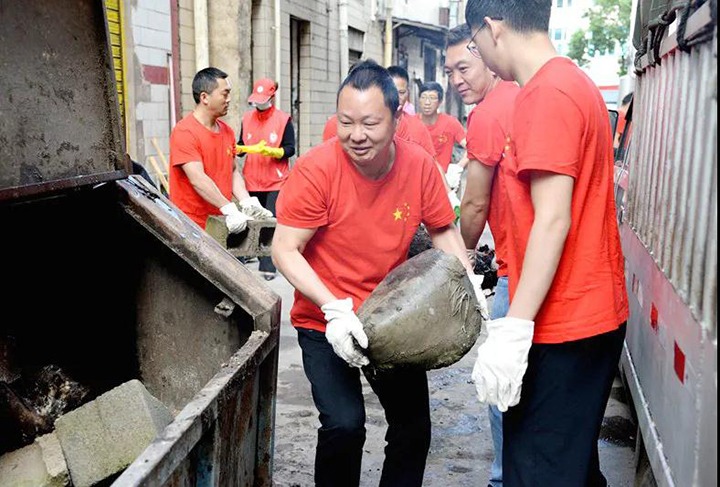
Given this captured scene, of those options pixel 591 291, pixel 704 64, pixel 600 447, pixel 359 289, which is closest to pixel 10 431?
pixel 359 289

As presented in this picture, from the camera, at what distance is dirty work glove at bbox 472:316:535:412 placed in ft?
6.00

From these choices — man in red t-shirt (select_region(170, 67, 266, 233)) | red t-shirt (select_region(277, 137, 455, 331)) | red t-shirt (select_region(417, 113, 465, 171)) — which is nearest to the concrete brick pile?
red t-shirt (select_region(277, 137, 455, 331))

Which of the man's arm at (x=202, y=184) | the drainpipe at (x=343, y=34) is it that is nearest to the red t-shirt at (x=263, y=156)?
the man's arm at (x=202, y=184)

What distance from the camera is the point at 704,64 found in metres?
1.72

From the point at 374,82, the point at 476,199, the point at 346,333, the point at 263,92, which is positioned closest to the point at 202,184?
the point at 263,92

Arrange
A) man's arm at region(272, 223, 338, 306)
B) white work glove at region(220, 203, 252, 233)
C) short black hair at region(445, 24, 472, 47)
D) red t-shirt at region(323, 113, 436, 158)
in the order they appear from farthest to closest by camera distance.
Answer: red t-shirt at region(323, 113, 436, 158), white work glove at region(220, 203, 252, 233), short black hair at region(445, 24, 472, 47), man's arm at region(272, 223, 338, 306)

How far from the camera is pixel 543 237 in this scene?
1.79 metres

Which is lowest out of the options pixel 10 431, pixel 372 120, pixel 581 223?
pixel 10 431

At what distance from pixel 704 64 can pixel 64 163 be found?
182cm

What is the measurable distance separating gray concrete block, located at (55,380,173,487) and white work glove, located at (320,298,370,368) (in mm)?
575

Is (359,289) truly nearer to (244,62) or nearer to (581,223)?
(581,223)

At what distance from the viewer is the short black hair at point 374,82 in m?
2.37

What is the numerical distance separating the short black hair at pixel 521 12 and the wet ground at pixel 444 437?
6.87 feet

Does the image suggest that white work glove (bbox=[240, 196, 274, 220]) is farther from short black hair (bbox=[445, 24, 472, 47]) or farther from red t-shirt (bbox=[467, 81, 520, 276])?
red t-shirt (bbox=[467, 81, 520, 276])
